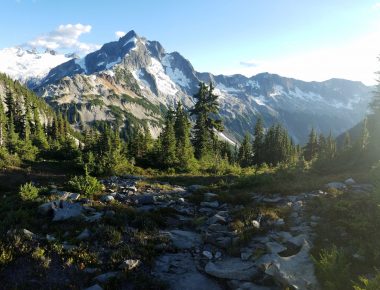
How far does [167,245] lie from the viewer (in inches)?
414

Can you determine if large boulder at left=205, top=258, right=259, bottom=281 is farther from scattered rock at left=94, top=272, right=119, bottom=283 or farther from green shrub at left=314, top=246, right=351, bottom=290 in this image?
scattered rock at left=94, top=272, right=119, bottom=283

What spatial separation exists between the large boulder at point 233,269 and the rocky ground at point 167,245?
0.03 m

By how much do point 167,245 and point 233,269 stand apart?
2.40 m

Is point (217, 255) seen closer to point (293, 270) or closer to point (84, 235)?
point (293, 270)

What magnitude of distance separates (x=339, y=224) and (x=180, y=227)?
5.48 metres

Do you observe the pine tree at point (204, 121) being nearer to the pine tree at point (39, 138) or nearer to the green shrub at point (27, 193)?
the pine tree at point (39, 138)

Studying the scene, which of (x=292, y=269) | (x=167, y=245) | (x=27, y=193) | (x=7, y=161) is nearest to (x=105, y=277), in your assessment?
(x=167, y=245)

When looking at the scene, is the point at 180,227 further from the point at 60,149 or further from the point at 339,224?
the point at 60,149

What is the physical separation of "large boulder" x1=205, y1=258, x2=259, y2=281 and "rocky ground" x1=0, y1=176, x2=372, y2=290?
3 cm

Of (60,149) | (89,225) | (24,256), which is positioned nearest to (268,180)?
(89,225)

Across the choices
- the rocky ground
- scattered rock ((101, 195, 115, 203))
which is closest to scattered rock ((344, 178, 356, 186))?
the rocky ground

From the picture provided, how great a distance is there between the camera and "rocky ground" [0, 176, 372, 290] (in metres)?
8.46

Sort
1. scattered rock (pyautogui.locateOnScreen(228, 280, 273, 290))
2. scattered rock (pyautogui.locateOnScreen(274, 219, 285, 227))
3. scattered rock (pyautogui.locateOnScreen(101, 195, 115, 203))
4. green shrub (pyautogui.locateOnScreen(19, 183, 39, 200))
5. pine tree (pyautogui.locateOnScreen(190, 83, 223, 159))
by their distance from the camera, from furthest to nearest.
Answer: pine tree (pyautogui.locateOnScreen(190, 83, 223, 159)), scattered rock (pyautogui.locateOnScreen(101, 195, 115, 203)), green shrub (pyautogui.locateOnScreen(19, 183, 39, 200)), scattered rock (pyautogui.locateOnScreen(274, 219, 285, 227)), scattered rock (pyautogui.locateOnScreen(228, 280, 273, 290))

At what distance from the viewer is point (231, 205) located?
15.8 m
